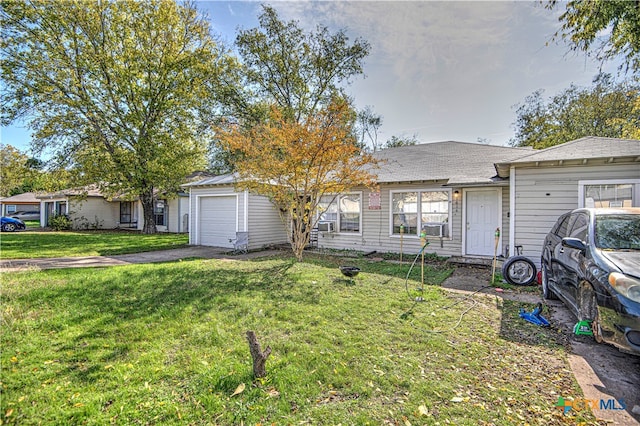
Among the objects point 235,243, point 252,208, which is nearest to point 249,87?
point 252,208

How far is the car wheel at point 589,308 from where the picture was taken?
328 cm

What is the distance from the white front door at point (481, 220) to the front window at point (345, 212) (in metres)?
3.83

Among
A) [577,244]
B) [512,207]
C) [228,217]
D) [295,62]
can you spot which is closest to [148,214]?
[228,217]

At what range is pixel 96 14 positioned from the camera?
1669 centimetres

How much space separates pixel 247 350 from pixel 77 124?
1982 cm

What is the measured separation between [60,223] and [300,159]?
2209cm

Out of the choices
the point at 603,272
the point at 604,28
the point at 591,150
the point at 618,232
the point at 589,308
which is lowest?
the point at 589,308

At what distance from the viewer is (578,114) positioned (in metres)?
19.2

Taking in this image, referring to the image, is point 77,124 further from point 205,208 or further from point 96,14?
point 205,208

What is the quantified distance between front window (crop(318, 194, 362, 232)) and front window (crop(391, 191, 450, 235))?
1442mm

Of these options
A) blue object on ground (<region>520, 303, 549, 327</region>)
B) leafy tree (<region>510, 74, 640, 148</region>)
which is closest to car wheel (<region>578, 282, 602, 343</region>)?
blue object on ground (<region>520, 303, 549, 327</region>)

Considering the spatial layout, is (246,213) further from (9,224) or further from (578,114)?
(578,114)

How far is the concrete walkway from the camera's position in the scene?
7995 millimetres

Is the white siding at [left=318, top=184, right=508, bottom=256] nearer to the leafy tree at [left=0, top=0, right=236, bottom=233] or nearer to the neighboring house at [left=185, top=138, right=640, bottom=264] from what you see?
the neighboring house at [left=185, top=138, right=640, bottom=264]
